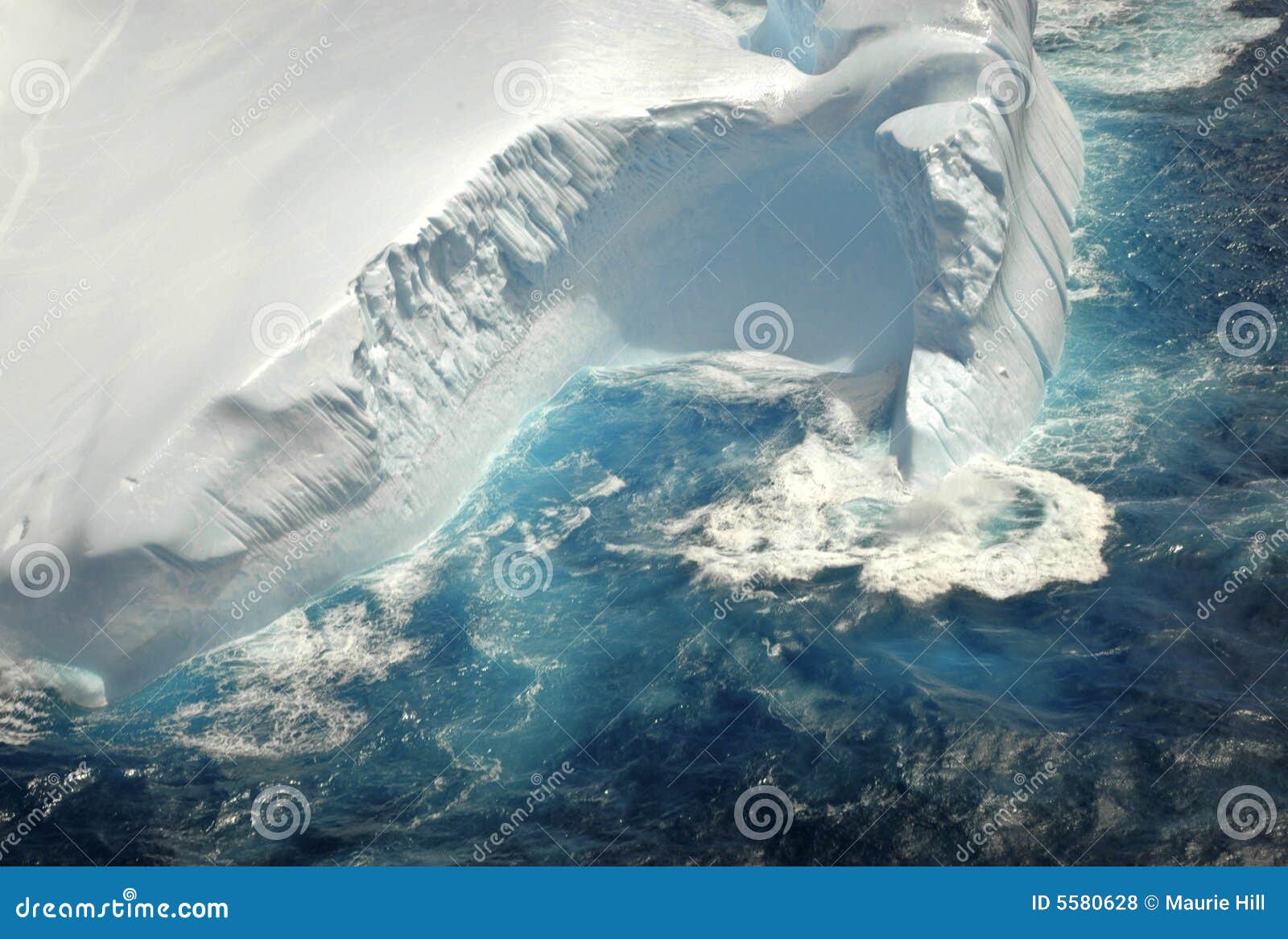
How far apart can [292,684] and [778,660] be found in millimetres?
4253

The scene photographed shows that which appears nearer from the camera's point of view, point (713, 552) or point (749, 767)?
point (749, 767)

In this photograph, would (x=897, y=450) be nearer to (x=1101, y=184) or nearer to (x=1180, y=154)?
(x=1101, y=184)

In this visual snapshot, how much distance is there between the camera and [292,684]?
11195 mm

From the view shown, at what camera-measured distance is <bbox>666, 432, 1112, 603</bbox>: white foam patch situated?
A: 11.3 meters

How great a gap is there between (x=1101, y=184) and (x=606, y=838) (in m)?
11.7

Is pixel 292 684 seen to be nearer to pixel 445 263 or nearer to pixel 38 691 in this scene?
pixel 38 691

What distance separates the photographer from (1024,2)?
15.9 m

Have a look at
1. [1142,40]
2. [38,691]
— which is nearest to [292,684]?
[38,691]

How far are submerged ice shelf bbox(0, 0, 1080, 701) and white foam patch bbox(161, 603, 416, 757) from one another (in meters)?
0.48

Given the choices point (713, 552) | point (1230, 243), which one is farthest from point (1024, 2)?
point (713, 552)

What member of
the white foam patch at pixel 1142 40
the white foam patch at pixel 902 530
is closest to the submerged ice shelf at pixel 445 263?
the white foam patch at pixel 902 530

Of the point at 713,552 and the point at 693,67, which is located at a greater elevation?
the point at 693,67

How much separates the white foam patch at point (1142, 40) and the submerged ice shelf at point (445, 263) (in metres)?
3.21

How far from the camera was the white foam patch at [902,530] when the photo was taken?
11336 mm
